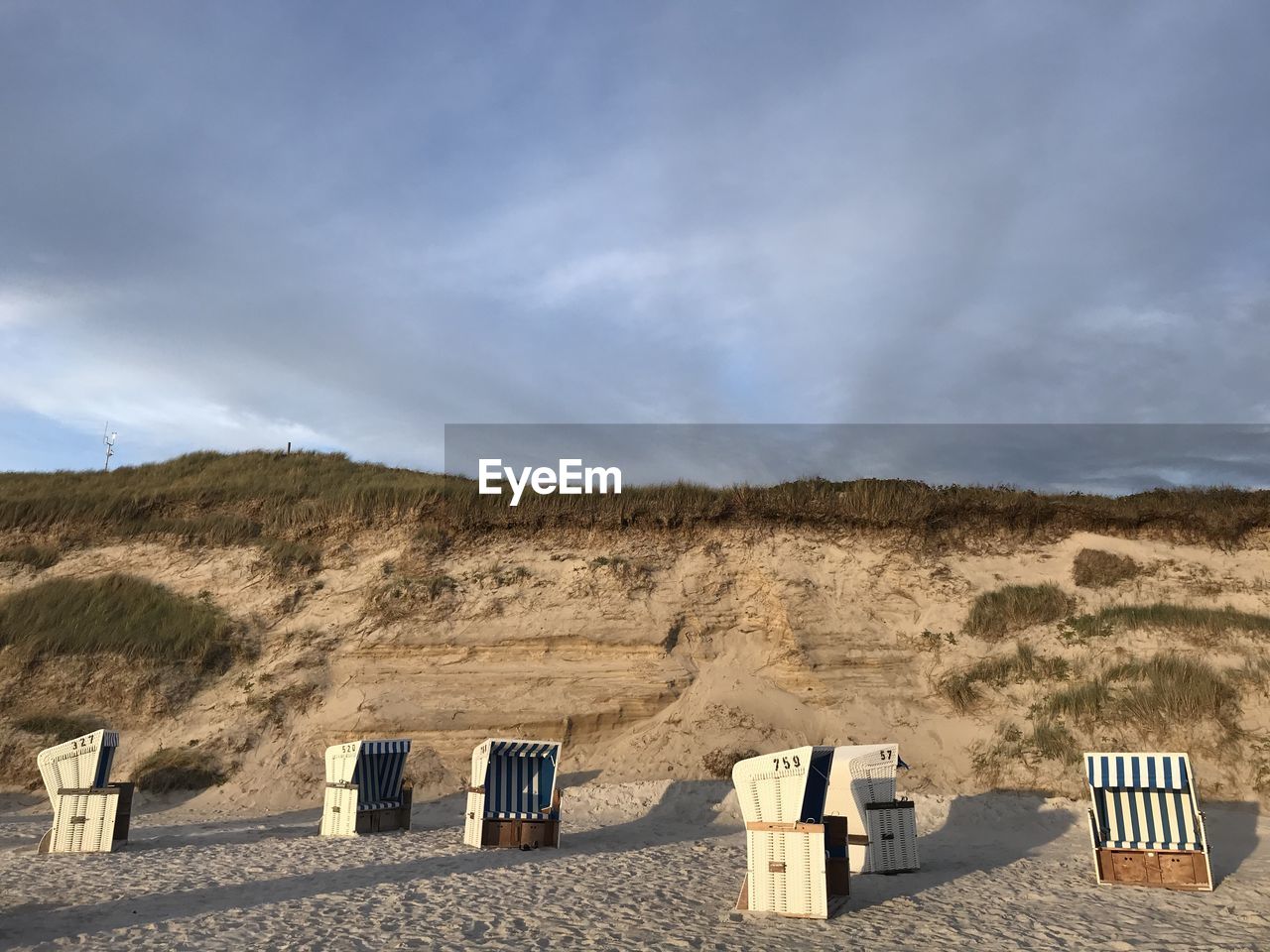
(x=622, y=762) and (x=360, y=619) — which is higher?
(x=360, y=619)

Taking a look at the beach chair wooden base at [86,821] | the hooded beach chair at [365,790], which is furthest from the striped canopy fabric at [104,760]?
the hooded beach chair at [365,790]

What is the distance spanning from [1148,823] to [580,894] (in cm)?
710

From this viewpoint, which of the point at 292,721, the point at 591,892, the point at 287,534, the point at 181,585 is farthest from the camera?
the point at 287,534

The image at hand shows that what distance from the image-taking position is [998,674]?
1823 centimetres

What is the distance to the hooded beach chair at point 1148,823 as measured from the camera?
401 inches

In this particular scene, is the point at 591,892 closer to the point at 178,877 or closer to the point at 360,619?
the point at 178,877

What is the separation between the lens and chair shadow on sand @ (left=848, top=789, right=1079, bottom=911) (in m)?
10.5

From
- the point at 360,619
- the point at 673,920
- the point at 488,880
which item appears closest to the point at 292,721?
the point at 360,619

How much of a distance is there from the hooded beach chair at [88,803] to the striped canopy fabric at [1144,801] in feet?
43.6

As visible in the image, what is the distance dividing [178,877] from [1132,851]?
11.4 meters

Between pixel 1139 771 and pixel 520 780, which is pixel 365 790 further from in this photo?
pixel 1139 771

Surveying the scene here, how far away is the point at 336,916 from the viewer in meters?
7.94

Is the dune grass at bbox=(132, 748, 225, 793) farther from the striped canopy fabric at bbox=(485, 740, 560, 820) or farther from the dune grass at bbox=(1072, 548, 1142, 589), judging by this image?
the dune grass at bbox=(1072, 548, 1142, 589)

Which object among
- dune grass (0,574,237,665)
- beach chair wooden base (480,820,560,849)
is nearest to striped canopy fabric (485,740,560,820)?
beach chair wooden base (480,820,560,849)
